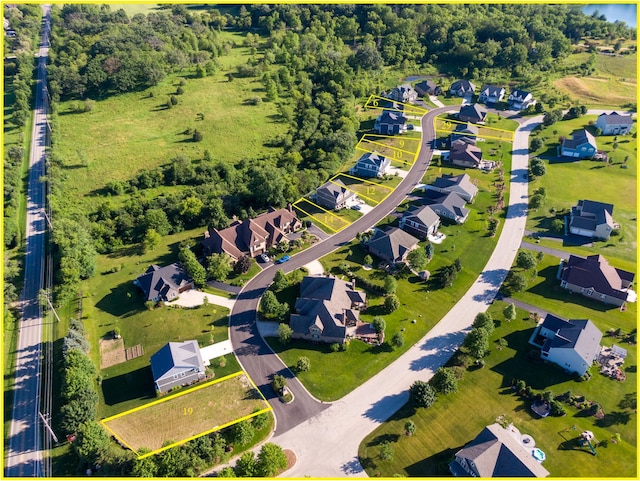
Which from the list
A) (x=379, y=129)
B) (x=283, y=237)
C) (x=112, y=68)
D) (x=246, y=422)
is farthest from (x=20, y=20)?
(x=246, y=422)

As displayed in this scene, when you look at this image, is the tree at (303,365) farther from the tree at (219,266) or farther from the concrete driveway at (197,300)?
the tree at (219,266)

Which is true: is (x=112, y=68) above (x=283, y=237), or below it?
above

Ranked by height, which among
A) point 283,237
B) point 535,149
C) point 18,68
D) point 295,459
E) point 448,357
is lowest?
point 295,459

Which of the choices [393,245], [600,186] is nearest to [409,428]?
[393,245]

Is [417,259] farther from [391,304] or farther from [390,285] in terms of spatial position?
[391,304]

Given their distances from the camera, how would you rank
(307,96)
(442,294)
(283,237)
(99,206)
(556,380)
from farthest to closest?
(307,96)
(99,206)
(283,237)
(442,294)
(556,380)

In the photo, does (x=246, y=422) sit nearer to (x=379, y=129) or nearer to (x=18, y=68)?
(x=379, y=129)
